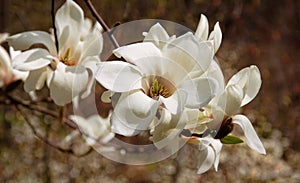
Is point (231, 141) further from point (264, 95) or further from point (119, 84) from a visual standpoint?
point (264, 95)

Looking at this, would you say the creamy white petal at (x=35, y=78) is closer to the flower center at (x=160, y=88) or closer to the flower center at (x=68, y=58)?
the flower center at (x=68, y=58)

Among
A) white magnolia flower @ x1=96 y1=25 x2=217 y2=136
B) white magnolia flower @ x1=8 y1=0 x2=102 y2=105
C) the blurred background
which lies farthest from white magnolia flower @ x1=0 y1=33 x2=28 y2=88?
the blurred background

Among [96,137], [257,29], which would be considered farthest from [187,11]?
[257,29]

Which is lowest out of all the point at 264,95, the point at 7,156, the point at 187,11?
the point at 264,95

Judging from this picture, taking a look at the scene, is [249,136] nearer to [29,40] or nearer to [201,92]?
[201,92]

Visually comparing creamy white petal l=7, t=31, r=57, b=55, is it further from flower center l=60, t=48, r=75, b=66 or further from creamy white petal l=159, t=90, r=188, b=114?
creamy white petal l=159, t=90, r=188, b=114

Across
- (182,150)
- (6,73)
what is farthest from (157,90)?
(182,150)
